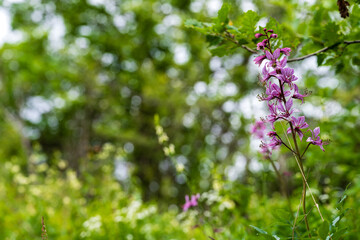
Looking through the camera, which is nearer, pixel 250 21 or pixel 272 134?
pixel 272 134

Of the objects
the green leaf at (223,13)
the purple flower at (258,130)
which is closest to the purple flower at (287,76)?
the green leaf at (223,13)

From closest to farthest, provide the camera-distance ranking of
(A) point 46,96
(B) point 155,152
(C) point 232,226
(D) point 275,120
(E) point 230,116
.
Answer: (D) point 275,120 < (C) point 232,226 < (E) point 230,116 < (B) point 155,152 < (A) point 46,96

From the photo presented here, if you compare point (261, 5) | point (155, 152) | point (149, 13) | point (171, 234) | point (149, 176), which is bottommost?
point (149, 176)

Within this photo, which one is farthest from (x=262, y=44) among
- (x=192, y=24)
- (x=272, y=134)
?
(x=192, y=24)

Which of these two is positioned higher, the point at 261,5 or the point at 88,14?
the point at 88,14

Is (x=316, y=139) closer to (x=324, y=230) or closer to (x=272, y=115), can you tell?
(x=272, y=115)

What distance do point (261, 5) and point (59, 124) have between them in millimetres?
13761

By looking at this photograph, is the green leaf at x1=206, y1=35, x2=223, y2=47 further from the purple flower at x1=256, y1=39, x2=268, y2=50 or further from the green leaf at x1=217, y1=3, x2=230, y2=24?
the purple flower at x1=256, y1=39, x2=268, y2=50

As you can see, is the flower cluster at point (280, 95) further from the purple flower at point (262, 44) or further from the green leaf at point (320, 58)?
the green leaf at point (320, 58)

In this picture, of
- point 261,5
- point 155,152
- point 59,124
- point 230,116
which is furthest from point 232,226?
point 59,124

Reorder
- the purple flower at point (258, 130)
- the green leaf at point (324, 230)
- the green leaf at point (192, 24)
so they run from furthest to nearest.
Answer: the purple flower at point (258, 130) → the green leaf at point (192, 24) → the green leaf at point (324, 230)

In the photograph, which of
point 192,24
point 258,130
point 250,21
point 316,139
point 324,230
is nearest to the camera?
point 324,230

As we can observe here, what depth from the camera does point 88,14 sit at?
1006cm

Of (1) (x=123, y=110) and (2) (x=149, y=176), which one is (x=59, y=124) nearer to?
(1) (x=123, y=110)
